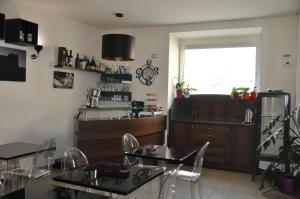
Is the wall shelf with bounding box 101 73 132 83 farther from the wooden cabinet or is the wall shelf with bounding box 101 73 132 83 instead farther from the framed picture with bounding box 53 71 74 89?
the wooden cabinet

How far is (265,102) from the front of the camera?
521 cm

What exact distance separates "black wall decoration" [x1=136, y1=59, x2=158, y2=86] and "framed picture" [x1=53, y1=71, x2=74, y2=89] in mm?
1450

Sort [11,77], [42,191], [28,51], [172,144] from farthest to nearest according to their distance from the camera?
[172,144] < [28,51] < [11,77] < [42,191]

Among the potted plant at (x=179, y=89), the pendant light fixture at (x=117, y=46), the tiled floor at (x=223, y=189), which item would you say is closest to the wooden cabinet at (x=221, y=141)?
the tiled floor at (x=223, y=189)

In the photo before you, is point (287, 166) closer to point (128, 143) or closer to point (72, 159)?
point (128, 143)

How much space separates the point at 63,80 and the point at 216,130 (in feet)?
10.4

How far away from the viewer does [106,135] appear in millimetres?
4527

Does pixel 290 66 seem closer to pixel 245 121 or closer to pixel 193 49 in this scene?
pixel 245 121

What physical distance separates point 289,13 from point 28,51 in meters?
4.56

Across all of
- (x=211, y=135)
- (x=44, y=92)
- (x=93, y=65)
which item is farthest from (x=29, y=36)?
(x=211, y=135)

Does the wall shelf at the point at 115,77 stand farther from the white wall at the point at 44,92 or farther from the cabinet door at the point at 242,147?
the cabinet door at the point at 242,147

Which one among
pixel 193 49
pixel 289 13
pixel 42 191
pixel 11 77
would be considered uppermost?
pixel 289 13

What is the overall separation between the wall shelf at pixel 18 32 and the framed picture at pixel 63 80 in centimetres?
95

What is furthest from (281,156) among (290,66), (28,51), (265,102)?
(28,51)
